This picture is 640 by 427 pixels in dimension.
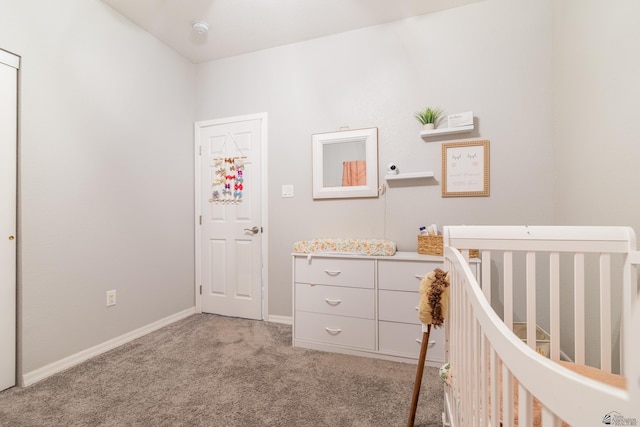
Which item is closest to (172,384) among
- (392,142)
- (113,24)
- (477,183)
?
(392,142)

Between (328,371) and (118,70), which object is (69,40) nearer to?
(118,70)

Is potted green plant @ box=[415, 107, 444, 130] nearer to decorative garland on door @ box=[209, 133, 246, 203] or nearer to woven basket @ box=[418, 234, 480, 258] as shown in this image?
woven basket @ box=[418, 234, 480, 258]

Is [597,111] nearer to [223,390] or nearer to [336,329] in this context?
[336,329]

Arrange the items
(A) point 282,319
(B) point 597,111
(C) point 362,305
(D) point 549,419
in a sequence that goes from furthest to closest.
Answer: (A) point 282,319
(C) point 362,305
(B) point 597,111
(D) point 549,419

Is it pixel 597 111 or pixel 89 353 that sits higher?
pixel 597 111

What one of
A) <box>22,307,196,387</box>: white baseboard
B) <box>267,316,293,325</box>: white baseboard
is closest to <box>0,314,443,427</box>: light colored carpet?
<box>22,307,196,387</box>: white baseboard

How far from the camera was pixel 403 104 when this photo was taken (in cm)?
243

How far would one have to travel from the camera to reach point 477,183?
7.38 ft

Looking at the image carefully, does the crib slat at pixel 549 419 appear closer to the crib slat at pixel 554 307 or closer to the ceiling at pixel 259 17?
the crib slat at pixel 554 307

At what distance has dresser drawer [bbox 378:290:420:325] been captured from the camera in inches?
78.4

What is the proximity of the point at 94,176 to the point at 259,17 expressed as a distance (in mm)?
1762

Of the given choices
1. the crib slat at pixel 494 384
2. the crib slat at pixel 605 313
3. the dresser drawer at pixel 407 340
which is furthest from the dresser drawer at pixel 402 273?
the crib slat at pixel 494 384

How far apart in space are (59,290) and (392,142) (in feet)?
8.54

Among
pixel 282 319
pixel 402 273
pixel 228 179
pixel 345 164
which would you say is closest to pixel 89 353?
pixel 282 319
